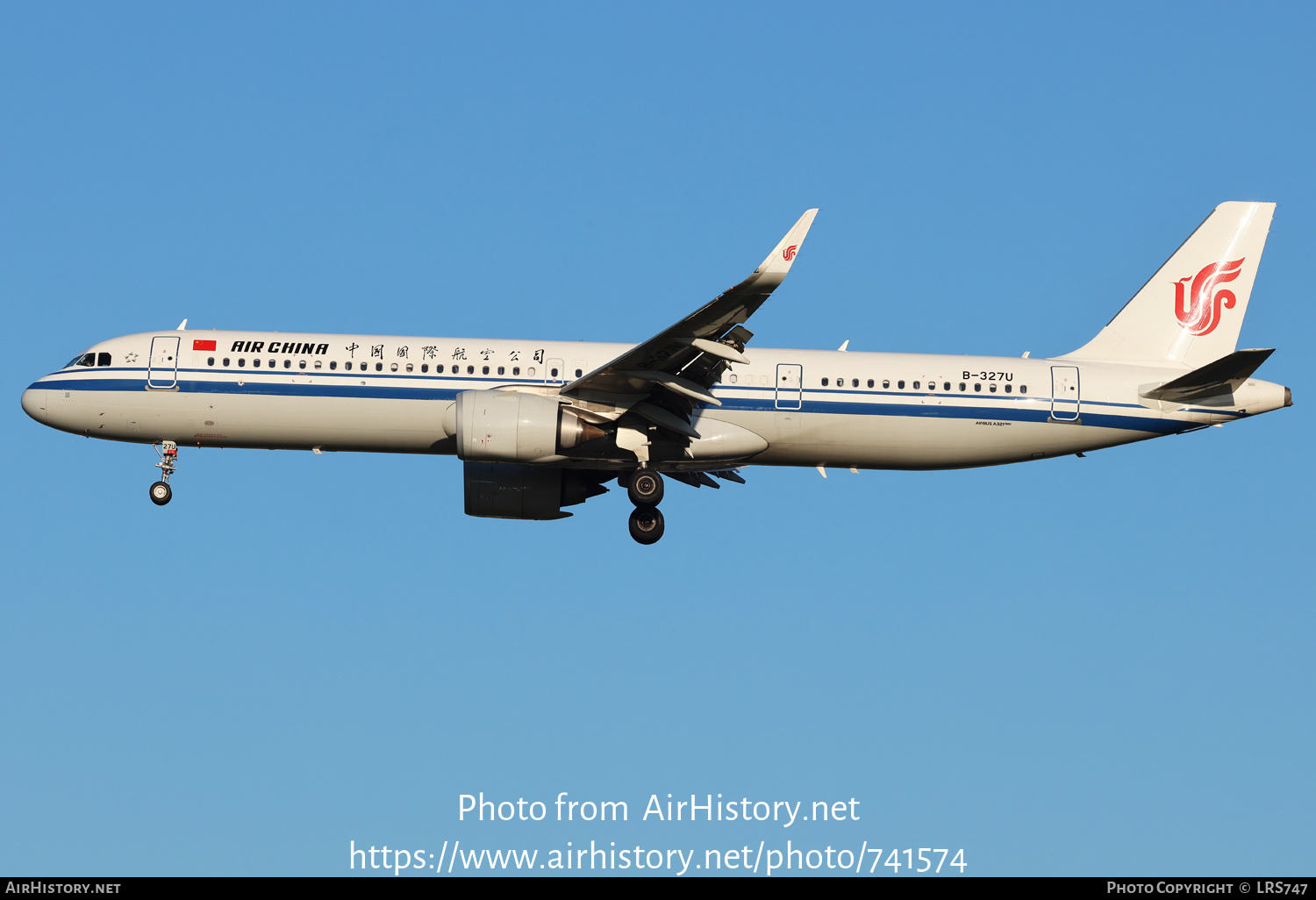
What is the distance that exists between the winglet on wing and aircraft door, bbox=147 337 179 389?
50.0 ft

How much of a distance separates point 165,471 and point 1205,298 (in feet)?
88.1

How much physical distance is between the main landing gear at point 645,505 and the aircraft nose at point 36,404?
1467 cm

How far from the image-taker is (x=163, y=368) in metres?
35.4

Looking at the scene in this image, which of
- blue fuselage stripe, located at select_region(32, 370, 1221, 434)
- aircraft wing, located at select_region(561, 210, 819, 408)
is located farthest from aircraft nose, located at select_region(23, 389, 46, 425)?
aircraft wing, located at select_region(561, 210, 819, 408)

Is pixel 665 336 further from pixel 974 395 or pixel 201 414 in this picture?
pixel 201 414

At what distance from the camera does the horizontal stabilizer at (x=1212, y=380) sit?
109 ft

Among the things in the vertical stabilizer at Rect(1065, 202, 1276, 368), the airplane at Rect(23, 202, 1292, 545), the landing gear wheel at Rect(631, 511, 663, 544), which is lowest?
the landing gear wheel at Rect(631, 511, 663, 544)

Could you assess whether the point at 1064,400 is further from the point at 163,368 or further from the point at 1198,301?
the point at 163,368

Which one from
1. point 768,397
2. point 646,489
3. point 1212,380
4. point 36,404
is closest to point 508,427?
point 646,489

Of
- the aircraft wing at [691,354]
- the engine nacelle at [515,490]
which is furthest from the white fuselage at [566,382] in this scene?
the engine nacelle at [515,490]

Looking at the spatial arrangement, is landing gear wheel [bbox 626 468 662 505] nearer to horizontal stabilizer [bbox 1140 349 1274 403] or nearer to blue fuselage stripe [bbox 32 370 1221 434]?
blue fuselage stripe [bbox 32 370 1221 434]

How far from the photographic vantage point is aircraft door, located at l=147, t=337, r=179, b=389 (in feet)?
116

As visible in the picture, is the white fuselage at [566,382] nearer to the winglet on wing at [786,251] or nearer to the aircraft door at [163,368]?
the aircraft door at [163,368]

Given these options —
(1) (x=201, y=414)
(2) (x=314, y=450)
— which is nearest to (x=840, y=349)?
(2) (x=314, y=450)
